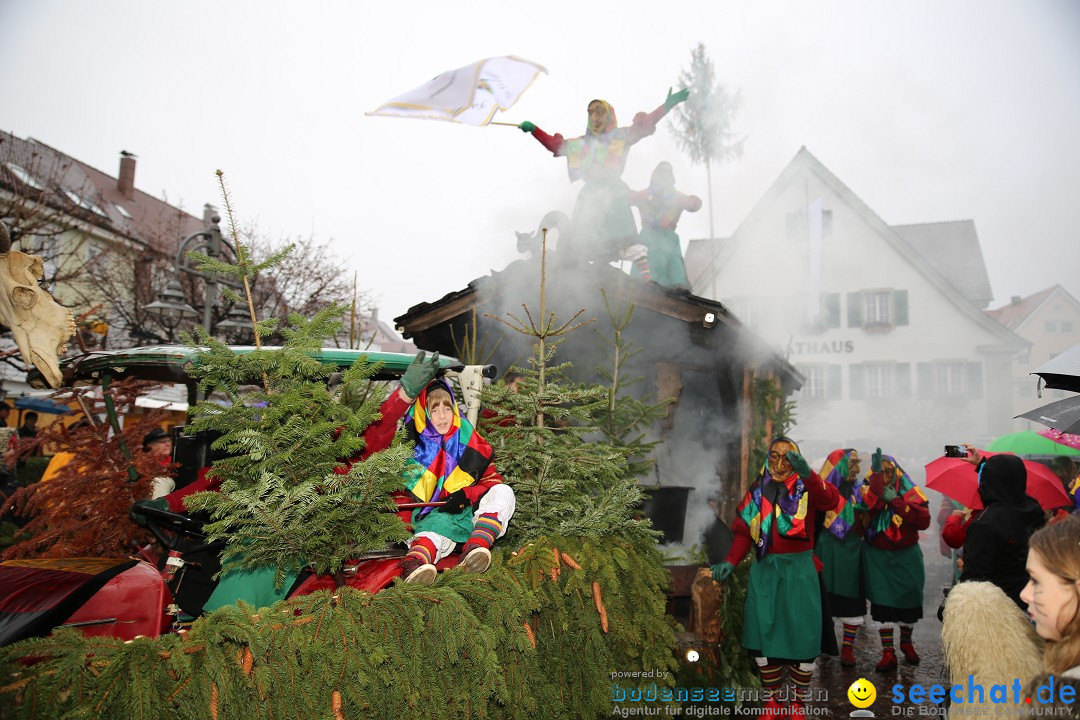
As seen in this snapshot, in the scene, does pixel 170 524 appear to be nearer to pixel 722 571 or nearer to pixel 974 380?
pixel 722 571

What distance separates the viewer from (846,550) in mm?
7324

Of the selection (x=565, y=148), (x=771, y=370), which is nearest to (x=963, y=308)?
(x=771, y=370)

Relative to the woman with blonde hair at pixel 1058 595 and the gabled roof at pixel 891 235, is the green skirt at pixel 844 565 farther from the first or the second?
the gabled roof at pixel 891 235

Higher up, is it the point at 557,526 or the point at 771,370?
the point at 771,370

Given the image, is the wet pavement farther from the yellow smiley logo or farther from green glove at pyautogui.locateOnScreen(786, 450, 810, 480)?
green glove at pyautogui.locateOnScreen(786, 450, 810, 480)

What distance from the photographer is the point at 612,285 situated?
7.24m

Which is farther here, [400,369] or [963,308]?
[963,308]

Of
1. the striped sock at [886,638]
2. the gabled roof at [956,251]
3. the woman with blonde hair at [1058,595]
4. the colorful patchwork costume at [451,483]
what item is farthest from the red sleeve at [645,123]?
the gabled roof at [956,251]

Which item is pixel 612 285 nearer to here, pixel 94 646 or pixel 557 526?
pixel 557 526

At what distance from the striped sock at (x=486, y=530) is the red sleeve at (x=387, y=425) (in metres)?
0.85

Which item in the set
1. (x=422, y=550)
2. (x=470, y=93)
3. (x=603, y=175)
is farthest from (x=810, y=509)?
(x=470, y=93)

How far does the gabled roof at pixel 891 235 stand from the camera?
1563 cm

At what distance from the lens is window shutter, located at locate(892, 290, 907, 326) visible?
22.6m

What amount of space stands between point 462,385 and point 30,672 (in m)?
2.98
